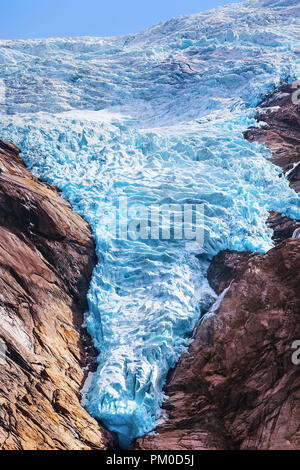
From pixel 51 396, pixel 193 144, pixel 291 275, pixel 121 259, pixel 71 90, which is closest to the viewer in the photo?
pixel 51 396

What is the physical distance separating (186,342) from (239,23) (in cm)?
2273

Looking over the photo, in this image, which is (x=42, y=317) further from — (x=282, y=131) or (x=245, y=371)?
(x=282, y=131)

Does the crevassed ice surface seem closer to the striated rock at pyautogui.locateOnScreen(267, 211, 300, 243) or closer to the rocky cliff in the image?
the striated rock at pyautogui.locateOnScreen(267, 211, 300, 243)

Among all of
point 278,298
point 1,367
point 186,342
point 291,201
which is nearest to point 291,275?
point 278,298

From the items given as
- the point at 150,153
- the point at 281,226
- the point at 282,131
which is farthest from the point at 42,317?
the point at 282,131

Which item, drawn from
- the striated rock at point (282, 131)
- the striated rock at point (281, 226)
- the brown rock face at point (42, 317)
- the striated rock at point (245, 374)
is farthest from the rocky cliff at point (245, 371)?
the striated rock at point (282, 131)

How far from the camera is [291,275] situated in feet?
29.8

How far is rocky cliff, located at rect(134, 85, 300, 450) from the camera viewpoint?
7.40 m

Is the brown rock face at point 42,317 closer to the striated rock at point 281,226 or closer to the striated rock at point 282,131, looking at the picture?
the striated rock at point 281,226

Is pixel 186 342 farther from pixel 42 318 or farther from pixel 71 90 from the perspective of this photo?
pixel 71 90

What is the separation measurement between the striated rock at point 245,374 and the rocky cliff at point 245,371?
0.6 inches

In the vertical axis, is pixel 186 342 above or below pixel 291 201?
below

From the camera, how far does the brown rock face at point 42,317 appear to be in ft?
22.9

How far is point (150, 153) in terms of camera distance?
15516 millimetres
